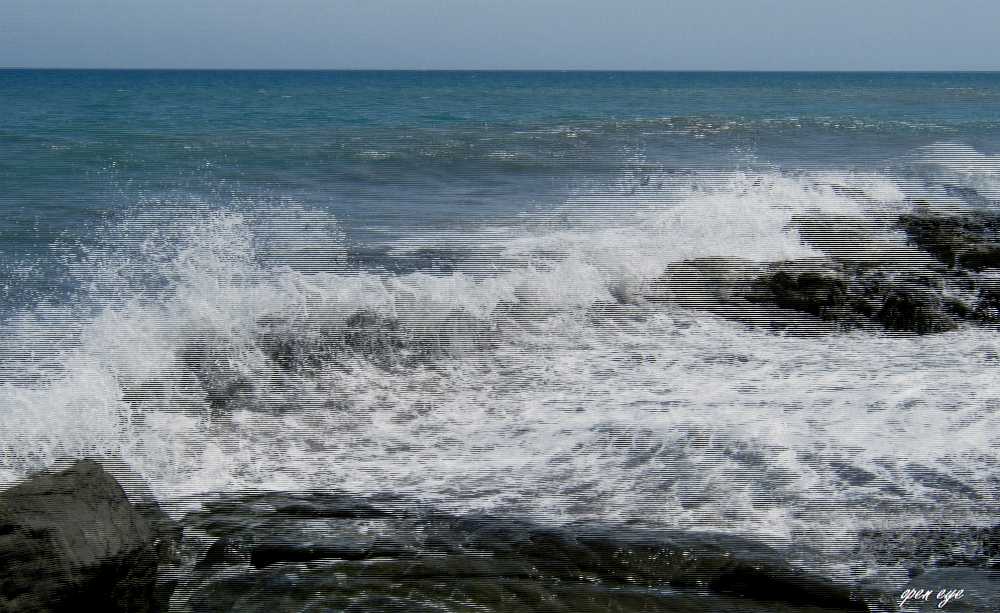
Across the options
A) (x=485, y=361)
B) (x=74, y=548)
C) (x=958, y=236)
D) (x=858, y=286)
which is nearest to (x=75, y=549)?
(x=74, y=548)

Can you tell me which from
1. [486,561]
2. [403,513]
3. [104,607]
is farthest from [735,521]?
[104,607]

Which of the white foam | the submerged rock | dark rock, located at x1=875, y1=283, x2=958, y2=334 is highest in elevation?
dark rock, located at x1=875, y1=283, x2=958, y2=334

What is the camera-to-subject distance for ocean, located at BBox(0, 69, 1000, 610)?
3754 mm

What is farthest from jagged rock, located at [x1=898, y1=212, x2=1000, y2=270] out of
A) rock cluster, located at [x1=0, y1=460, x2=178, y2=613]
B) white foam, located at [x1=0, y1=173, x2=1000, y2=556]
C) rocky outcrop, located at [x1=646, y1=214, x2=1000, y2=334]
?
rock cluster, located at [x1=0, y1=460, x2=178, y2=613]

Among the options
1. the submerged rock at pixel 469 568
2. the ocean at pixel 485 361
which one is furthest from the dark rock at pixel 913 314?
the submerged rock at pixel 469 568

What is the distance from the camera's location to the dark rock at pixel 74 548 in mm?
2477

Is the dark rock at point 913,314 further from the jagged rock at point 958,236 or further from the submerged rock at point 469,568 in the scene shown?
the submerged rock at point 469,568

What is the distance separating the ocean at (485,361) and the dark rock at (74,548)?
73 cm

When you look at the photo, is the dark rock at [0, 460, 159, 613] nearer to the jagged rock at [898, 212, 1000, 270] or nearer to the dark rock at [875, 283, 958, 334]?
the dark rock at [875, 283, 958, 334]

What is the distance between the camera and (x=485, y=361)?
5508 millimetres

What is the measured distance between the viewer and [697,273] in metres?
7.47

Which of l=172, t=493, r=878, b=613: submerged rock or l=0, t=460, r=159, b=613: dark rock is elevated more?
l=0, t=460, r=159, b=613: dark rock

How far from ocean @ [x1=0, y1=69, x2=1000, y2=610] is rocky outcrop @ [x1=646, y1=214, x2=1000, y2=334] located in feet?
0.79

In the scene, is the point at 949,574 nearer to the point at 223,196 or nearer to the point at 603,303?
the point at 603,303
